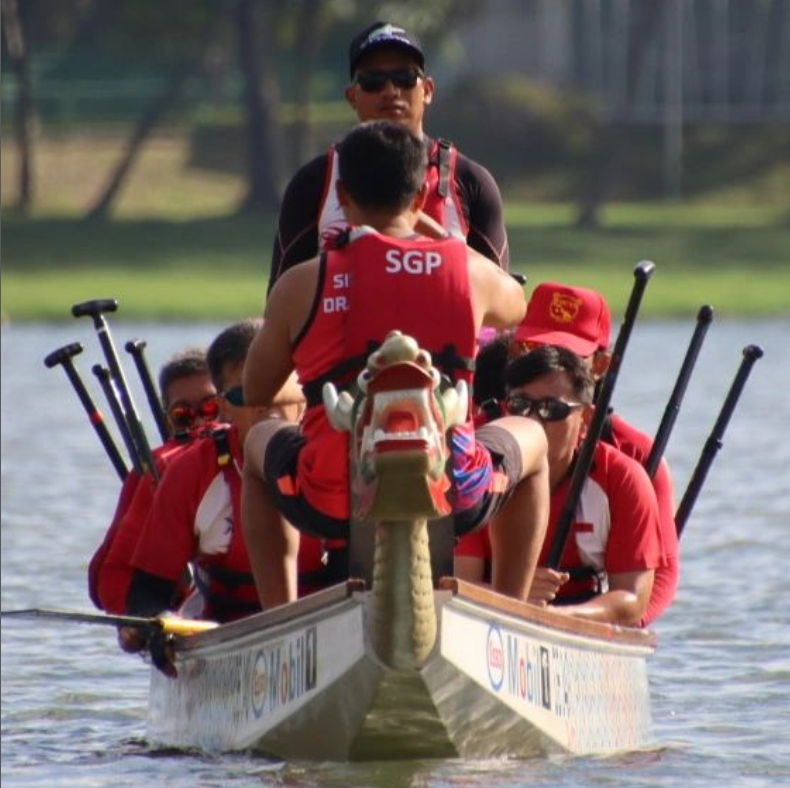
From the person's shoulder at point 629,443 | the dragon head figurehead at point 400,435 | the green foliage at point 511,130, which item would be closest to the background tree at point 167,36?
the green foliage at point 511,130

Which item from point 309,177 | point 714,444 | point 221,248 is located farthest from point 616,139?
point 309,177

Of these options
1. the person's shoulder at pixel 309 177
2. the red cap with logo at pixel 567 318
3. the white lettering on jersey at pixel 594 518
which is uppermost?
the person's shoulder at pixel 309 177

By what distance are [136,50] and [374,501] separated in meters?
41.7

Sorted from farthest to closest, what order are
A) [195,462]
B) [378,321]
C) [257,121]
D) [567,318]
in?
[257,121] → [567,318] → [195,462] → [378,321]

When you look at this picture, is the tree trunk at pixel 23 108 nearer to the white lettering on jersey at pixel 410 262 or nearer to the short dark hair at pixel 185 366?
the short dark hair at pixel 185 366

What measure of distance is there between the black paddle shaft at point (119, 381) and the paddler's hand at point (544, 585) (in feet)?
4.69

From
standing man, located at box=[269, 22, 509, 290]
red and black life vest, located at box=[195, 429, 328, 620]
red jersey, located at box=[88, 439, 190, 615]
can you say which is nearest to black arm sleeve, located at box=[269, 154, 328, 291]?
standing man, located at box=[269, 22, 509, 290]

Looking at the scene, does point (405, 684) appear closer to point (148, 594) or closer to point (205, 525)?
point (205, 525)

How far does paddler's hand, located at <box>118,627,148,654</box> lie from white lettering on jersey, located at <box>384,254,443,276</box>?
1594 mm

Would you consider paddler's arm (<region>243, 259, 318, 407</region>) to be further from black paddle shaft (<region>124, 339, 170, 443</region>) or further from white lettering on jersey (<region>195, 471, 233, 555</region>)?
black paddle shaft (<region>124, 339, 170, 443</region>)

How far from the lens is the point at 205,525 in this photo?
807 centimetres

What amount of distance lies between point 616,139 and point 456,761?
38467 mm

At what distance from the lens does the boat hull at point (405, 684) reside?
6.82 meters

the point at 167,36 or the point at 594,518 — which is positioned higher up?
the point at 167,36
